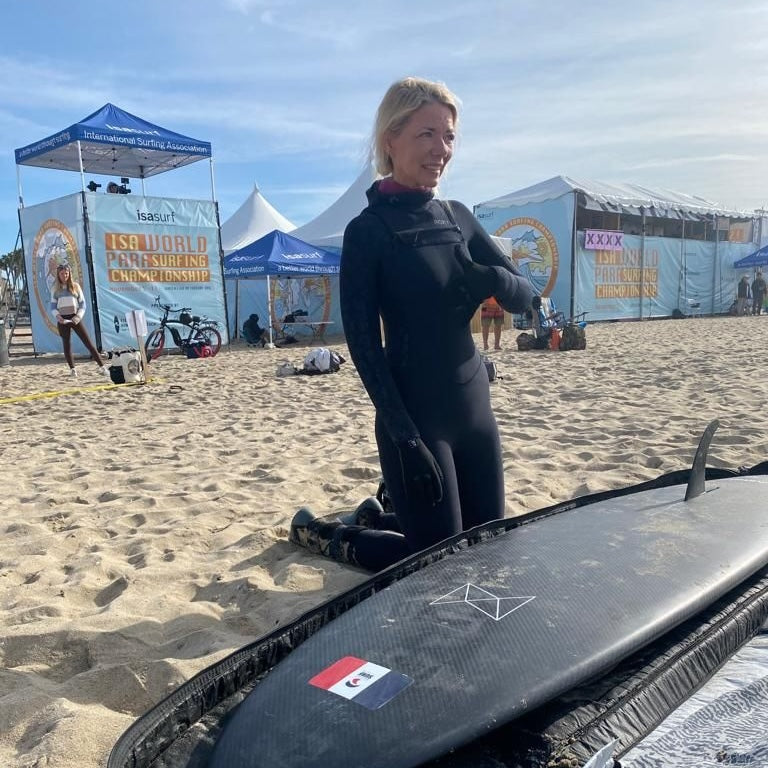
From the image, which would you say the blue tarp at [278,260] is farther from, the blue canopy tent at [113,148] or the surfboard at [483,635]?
the surfboard at [483,635]

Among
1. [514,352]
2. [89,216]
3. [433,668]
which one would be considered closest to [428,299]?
[433,668]

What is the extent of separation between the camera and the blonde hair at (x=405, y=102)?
183 cm

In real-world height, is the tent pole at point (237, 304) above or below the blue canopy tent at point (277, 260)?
below

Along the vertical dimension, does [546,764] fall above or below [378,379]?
below

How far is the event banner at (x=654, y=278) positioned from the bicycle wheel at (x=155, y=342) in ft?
36.2

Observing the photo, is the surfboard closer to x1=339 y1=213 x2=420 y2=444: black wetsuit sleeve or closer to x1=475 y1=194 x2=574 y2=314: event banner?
x1=339 y1=213 x2=420 y2=444: black wetsuit sleeve

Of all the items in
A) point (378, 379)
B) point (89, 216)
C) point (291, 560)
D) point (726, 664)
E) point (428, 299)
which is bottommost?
point (291, 560)

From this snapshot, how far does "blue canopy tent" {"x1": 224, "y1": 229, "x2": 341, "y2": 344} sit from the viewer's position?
12.3 metres

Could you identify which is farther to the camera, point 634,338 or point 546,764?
point 634,338

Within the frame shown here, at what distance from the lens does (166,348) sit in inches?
473

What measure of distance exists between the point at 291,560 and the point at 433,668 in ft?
4.52

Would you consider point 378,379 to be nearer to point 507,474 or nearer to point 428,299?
point 428,299

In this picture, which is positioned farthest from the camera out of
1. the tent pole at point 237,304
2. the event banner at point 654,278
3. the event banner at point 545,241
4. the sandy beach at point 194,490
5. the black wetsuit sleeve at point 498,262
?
the event banner at point 654,278

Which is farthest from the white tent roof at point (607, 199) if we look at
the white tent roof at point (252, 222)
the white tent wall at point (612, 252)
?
the white tent roof at point (252, 222)
